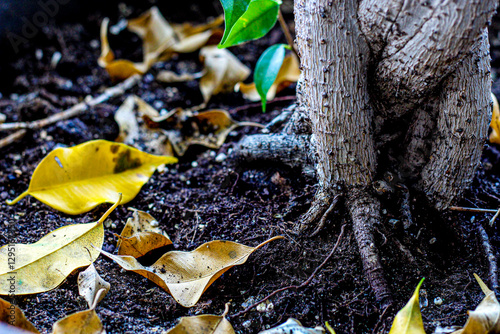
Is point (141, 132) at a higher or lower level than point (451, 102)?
lower

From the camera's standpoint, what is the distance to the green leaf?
0.91 meters

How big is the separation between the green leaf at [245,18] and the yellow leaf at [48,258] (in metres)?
0.51

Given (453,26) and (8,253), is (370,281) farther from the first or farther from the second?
(8,253)

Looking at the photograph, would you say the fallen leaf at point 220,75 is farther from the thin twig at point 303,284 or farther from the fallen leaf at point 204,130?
the thin twig at point 303,284

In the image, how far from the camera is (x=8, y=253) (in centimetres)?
89

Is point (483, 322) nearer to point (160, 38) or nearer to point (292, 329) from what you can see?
point (292, 329)

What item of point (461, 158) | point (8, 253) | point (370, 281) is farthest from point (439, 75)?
point (8, 253)

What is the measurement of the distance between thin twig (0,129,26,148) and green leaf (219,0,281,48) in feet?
2.68

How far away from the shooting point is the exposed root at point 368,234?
0.82 meters

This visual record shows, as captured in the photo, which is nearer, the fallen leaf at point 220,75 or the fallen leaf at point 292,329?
Answer: the fallen leaf at point 292,329

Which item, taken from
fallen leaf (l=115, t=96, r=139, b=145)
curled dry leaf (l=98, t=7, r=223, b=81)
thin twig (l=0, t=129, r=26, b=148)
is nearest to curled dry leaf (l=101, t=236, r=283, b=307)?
fallen leaf (l=115, t=96, r=139, b=145)

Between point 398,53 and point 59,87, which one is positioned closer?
point 398,53

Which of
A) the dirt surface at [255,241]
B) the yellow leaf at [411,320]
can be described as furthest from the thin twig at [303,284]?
the yellow leaf at [411,320]

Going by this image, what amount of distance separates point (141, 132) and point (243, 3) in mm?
620
